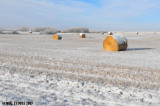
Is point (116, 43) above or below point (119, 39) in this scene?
below

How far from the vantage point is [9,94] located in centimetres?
439

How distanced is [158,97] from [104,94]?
49.3 inches

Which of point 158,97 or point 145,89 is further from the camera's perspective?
point 145,89

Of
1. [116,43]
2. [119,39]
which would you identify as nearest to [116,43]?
[116,43]

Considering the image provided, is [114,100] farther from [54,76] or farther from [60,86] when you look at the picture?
[54,76]

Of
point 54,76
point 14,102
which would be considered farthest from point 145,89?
point 14,102

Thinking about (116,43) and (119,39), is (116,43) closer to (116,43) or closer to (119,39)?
(116,43)

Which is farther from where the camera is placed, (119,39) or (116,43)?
(119,39)

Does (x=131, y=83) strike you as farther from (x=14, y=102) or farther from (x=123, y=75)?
(x=14, y=102)

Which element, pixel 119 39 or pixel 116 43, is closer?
pixel 116 43

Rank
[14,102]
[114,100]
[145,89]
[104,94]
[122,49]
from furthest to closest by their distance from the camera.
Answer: [122,49] → [145,89] → [104,94] → [114,100] → [14,102]

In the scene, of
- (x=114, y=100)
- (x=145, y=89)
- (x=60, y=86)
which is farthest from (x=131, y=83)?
(x=60, y=86)

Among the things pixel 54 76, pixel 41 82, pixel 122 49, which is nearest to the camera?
pixel 41 82

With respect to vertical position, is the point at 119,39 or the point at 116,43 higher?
the point at 119,39
